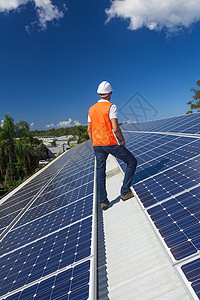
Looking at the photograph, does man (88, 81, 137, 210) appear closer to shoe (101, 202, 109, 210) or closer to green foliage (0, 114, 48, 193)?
shoe (101, 202, 109, 210)

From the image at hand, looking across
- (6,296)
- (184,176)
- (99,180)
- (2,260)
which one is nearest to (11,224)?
(2,260)

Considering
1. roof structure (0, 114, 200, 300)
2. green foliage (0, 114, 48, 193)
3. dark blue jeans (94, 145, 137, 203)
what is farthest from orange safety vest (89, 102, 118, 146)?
green foliage (0, 114, 48, 193)

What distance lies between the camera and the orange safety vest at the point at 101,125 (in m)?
4.32

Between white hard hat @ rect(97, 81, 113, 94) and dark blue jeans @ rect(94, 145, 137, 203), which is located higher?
white hard hat @ rect(97, 81, 113, 94)

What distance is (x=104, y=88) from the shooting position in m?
4.57

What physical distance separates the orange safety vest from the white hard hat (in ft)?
1.28

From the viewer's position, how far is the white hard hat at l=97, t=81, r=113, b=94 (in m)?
4.57

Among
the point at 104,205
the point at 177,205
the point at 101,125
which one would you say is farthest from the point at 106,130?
the point at 104,205

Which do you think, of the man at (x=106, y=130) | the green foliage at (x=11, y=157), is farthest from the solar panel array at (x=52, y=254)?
the green foliage at (x=11, y=157)

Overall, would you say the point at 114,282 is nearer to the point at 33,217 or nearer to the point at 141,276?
the point at 141,276

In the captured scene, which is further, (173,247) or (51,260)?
(51,260)

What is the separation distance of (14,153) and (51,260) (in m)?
30.6

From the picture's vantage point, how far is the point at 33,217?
669cm

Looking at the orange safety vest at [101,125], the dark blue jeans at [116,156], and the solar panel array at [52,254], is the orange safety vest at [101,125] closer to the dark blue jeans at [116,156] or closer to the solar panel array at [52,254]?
the dark blue jeans at [116,156]
